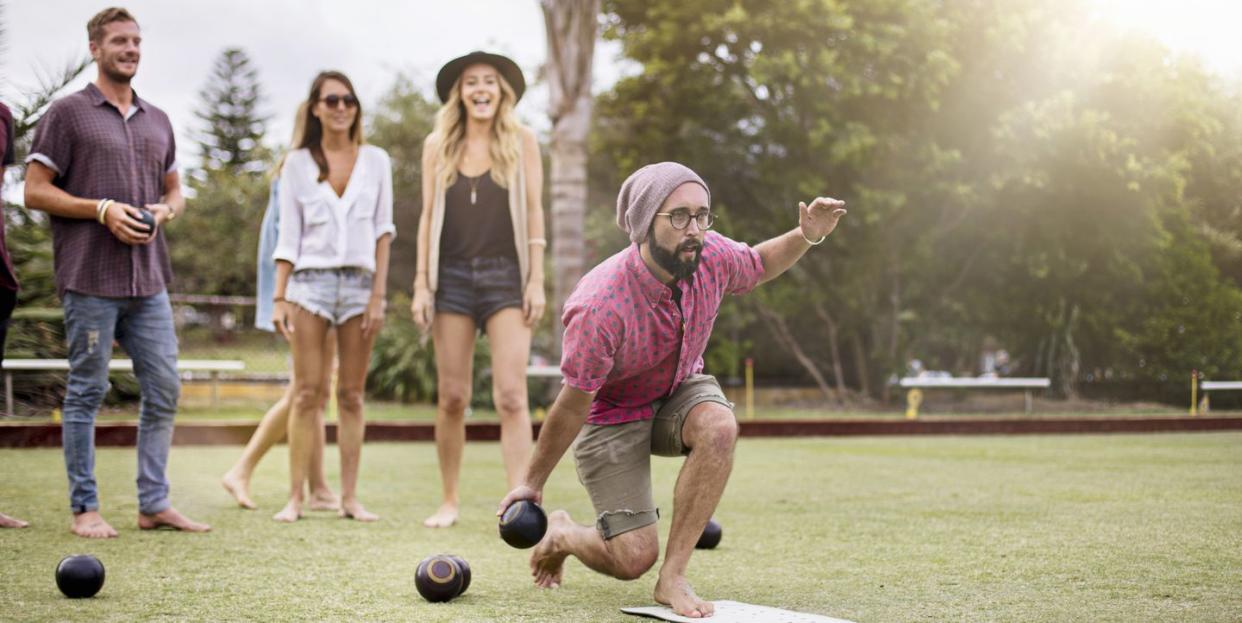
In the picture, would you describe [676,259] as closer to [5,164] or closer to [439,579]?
[439,579]

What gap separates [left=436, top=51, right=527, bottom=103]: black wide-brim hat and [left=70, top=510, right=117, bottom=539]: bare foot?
2331 millimetres

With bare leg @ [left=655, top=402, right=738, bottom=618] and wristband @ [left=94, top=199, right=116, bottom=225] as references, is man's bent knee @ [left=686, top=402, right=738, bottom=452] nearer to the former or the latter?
bare leg @ [left=655, top=402, right=738, bottom=618]

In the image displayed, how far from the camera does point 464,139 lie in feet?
19.0

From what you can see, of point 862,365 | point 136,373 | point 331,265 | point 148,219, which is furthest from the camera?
point 862,365

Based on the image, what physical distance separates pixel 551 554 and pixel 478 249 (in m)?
2.09

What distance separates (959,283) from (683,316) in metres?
16.3

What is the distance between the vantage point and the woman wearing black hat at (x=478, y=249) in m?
5.55

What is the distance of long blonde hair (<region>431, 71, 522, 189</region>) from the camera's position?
18.6 feet

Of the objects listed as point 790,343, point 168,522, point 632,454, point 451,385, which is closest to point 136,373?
point 168,522

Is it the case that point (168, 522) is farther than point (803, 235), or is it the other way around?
point (168, 522)

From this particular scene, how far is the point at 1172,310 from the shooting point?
16547 mm

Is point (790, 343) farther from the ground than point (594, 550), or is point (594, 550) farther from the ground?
point (790, 343)

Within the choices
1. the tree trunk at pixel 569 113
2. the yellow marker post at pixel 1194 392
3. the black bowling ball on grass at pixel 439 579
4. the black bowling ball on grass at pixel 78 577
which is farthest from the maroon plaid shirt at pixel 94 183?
the yellow marker post at pixel 1194 392

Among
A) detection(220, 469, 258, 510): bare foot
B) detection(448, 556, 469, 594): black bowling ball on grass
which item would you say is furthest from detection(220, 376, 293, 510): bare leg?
detection(448, 556, 469, 594): black bowling ball on grass
